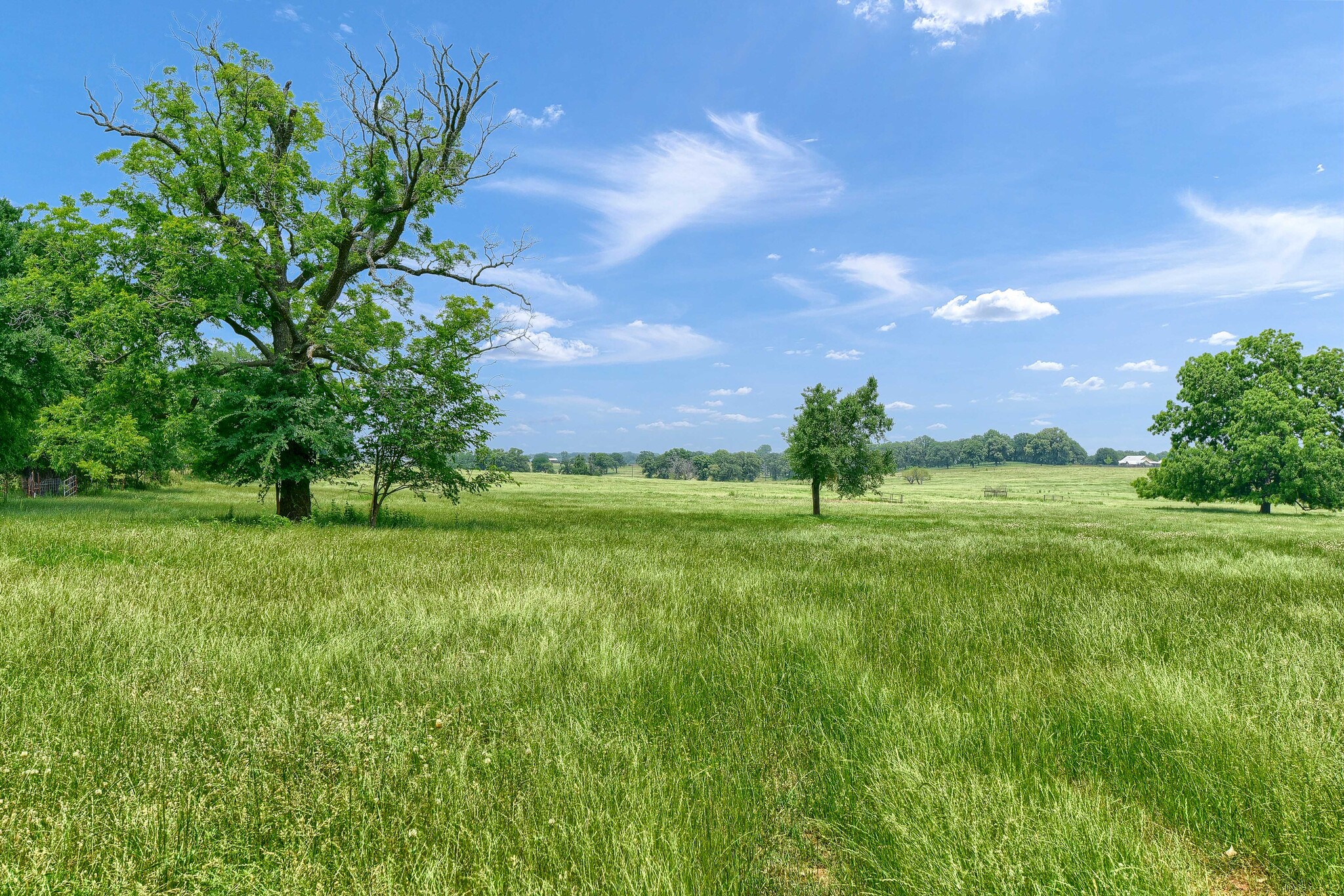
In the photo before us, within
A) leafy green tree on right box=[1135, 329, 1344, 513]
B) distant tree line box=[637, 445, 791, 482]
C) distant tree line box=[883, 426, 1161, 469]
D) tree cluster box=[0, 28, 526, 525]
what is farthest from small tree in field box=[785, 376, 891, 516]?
distant tree line box=[883, 426, 1161, 469]

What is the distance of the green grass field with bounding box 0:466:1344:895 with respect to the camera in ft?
7.30

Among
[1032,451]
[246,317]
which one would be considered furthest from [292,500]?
[1032,451]

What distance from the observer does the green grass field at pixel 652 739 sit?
2.22m

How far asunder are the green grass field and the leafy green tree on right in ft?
169

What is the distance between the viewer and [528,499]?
50.7 metres

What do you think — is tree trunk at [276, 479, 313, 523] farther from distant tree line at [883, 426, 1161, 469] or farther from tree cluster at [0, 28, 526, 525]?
distant tree line at [883, 426, 1161, 469]

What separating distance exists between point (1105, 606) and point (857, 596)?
3093mm

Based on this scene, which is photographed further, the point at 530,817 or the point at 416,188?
the point at 416,188

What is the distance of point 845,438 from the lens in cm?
3347

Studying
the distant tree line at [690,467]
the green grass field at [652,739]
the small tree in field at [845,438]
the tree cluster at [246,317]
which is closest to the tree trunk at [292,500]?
the tree cluster at [246,317]

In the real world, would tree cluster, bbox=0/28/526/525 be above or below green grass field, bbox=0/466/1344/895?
above

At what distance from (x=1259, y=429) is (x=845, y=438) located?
3879 centimetres

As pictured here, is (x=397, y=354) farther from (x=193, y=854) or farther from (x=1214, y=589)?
(x=1214, y=589)

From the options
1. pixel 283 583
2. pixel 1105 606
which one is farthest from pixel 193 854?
pixel 1105 606
